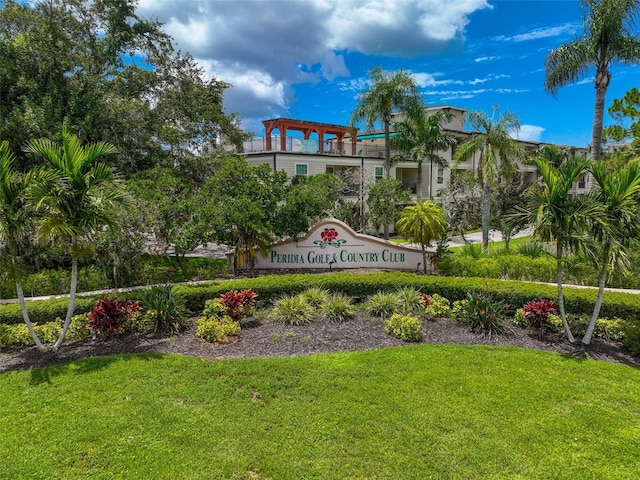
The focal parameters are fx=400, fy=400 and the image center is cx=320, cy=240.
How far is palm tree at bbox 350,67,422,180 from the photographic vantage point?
2305 cm

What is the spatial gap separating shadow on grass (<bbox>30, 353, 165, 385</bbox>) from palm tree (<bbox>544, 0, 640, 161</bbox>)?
65.2ft

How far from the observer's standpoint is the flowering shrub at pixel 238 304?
9.39 m

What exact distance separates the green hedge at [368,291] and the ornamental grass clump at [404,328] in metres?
2.23

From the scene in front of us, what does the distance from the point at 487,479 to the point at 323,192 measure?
39.2 feet

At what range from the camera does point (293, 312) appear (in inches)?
376

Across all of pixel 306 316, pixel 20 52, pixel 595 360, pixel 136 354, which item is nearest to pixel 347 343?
pixel 306 316

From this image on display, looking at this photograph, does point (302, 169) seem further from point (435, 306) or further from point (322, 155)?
point (435, 306)

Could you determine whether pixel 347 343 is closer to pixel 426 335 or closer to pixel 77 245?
pixel 426 335

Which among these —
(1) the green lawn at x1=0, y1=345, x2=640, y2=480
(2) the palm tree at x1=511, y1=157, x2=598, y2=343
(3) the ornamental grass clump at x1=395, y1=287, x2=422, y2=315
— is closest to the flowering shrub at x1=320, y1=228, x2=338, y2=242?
(3) the ornamental grass clump at x1=395, y1=287, x2=422, y2=315

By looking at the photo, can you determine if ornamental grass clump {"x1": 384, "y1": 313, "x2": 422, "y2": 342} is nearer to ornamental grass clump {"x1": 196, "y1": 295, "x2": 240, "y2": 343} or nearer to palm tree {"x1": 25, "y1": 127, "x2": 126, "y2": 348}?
ornamental grass clump {"x1": 196, "y1": 295, "x2": 240, "y2": 343}

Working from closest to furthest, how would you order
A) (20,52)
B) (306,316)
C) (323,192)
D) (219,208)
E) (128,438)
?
(128,438) < (306,316) < (219,208) < (20,52) < (323,192)

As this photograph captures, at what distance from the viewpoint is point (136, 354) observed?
24.7 feet

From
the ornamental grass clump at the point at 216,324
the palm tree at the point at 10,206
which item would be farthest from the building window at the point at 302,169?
the palm tree at the point at 10,206

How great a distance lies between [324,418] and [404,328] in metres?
3.65
